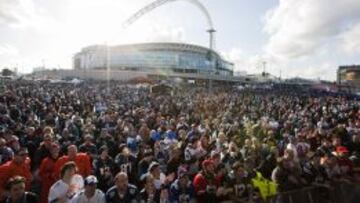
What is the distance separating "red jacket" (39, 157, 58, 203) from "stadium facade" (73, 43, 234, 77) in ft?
485

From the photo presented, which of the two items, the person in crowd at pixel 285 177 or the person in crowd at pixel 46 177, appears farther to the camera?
the person in crowd at pixel 285 177

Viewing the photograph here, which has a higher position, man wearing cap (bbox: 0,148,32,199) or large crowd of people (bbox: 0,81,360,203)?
man wearing cap (bbox: 0,148,32,199)

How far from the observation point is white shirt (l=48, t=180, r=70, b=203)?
6977 mm

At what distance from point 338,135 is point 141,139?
7348 millimetres

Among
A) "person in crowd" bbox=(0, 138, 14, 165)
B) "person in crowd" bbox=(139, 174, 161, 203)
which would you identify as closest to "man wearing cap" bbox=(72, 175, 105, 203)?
"person in crowd" bbox=(139, 174, 161, 203)

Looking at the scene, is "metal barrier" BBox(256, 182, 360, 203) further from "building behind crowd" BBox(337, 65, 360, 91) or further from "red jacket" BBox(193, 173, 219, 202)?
"building behind crowd" BBox(337, 65, 360, 91)

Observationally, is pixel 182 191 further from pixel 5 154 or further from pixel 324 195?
pixel 324 195

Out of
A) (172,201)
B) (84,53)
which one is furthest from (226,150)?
(84,53)

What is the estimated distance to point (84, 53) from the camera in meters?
181

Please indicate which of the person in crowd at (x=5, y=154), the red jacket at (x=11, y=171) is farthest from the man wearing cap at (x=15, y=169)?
the person in crowd at (x=5, y=154)

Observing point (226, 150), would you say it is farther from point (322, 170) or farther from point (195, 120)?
point (195, 120)

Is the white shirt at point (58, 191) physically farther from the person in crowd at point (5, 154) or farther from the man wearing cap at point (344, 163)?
the man wearing cap at point (344, 163)

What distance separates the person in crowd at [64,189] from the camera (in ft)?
22.9

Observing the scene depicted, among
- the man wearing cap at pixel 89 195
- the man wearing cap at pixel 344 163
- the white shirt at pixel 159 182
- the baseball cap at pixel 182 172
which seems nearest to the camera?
the man wearing cap at pixel 89 195
